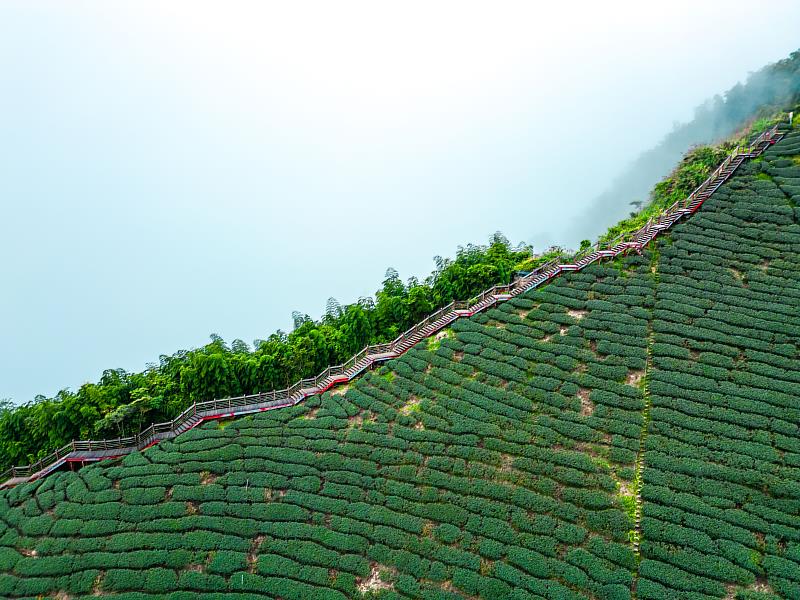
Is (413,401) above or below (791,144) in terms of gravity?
below

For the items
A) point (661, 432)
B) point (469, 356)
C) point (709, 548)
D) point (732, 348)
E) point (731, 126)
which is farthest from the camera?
point (731, 126)

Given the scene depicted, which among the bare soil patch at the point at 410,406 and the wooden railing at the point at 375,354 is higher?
the wooden railing at the point at 375,354

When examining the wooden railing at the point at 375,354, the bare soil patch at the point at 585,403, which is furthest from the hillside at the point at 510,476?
the wooden railing at the point at 375,354

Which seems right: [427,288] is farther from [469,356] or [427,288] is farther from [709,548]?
[709,548]

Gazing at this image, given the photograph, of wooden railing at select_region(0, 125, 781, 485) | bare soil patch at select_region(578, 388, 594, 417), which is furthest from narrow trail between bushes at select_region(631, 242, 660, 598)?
wooden railing at select_region(0, 125, 781, 485)

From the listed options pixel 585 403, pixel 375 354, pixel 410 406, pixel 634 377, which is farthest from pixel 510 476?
pixel 375 354

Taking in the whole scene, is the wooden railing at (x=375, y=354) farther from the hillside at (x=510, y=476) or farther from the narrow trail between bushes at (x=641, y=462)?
the narrow trail between bushes at (x=641, y=462)

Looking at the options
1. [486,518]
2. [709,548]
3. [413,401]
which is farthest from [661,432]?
[413,401]
